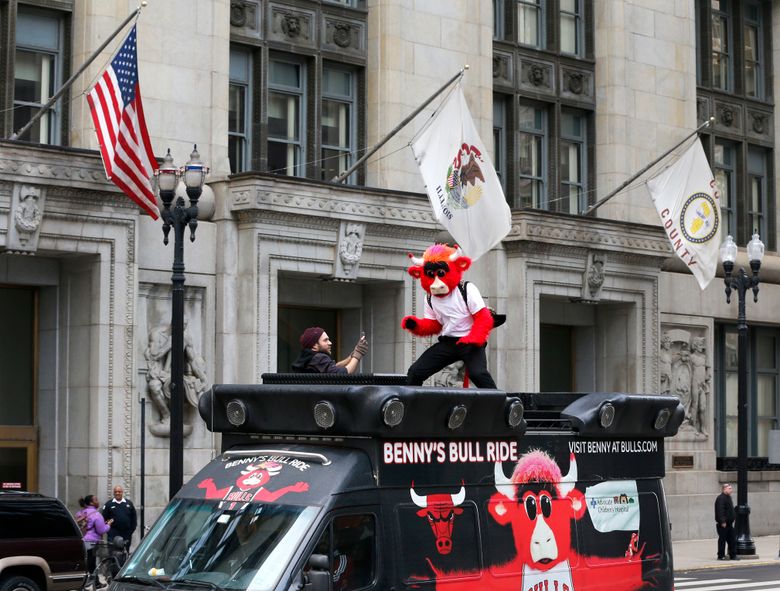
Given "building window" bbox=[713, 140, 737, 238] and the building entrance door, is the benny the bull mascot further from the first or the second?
"building window" bbox=[713, 140, 737, 238]

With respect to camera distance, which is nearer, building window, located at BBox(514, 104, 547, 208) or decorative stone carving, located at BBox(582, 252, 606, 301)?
decorative stone carving, located at BBox(582, 252, 606, 301)

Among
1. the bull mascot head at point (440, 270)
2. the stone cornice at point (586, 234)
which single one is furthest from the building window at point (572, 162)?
the bull mascot head at point (440, 270)

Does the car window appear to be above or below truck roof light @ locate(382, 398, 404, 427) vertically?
below

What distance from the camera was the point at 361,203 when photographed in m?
28.4

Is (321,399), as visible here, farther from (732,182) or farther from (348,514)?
(732,182)

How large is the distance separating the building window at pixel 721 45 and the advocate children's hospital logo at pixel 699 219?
9.40 meters

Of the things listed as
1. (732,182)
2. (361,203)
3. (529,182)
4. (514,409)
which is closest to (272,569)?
(514,409)

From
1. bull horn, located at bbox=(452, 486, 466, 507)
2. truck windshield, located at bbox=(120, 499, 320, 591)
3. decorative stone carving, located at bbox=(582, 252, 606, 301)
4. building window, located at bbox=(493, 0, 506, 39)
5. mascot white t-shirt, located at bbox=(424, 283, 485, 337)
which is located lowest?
truck windshield, located at bbox=(120, 499, 320, 591)

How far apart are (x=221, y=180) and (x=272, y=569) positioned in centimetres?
1859

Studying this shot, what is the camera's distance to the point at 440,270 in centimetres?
1185

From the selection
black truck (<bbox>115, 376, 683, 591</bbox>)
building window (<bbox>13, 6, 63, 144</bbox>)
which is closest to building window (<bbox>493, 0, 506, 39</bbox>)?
building window (<bbox>13, 6, 63, 144</bbox>)

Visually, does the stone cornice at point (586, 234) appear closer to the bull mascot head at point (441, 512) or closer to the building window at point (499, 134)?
the building window at point (499, 134)

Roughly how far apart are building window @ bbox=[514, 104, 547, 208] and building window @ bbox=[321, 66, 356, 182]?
4853 millimetres

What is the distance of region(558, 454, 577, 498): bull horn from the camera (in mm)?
11125
